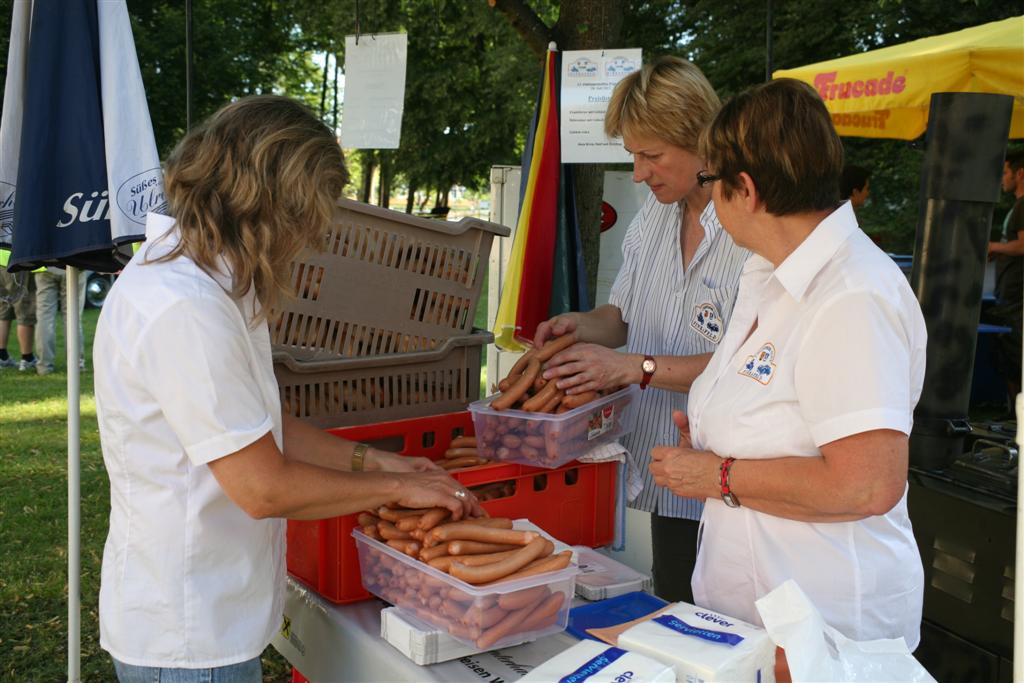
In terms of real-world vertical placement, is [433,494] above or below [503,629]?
above

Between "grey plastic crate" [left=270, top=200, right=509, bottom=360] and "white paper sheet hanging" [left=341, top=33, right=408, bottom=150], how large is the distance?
2.05m

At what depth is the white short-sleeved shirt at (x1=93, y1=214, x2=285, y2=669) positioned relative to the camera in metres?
1.70

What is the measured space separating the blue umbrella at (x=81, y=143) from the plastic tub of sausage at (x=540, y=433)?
1.22m

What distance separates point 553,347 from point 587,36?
2515mm

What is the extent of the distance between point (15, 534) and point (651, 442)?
4.43 meters

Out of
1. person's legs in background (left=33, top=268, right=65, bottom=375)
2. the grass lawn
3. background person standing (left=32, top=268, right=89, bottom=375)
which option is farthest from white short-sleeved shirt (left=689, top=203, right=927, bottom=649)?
person's legs in background (left=33, top=268, right=65, bottom=375)

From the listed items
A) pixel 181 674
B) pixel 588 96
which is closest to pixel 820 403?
pixel 181 674

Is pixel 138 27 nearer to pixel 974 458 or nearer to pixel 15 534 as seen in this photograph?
pixel 15 534

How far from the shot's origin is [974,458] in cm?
304

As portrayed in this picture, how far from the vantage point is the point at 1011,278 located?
8211 millimetres

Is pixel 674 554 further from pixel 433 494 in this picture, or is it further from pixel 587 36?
pixel 587 36

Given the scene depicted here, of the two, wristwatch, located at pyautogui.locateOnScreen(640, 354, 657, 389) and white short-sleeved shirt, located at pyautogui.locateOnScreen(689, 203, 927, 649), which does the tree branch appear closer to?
wristwatch, located at pyautogui.locateOnScreen(640, 354, 657, 389)

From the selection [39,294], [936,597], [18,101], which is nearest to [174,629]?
[18,101]

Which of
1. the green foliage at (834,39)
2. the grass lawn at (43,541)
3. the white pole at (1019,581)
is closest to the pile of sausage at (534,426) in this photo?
the white pole at (1019,581)
